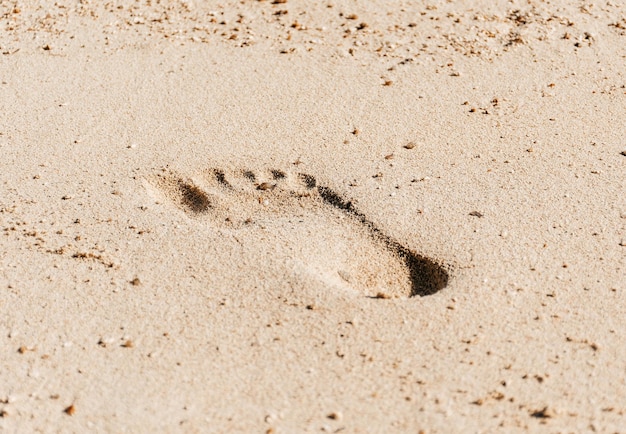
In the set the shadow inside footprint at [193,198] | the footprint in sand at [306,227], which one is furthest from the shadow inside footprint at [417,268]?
the shadow inside footprint at [193,198]

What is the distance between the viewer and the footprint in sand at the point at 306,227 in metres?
3.76

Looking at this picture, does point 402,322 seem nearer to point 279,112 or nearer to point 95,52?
point 279,112

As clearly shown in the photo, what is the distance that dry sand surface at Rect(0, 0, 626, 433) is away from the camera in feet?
10.4

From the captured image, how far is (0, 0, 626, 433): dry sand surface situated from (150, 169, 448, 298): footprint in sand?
0.04 ft

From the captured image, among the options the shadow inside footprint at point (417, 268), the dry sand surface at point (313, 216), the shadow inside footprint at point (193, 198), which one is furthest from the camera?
the shadow inside footprint at point (193, 198)

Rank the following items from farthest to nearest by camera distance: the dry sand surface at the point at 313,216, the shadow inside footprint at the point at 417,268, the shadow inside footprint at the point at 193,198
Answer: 1. the shadow inside footprint at the point at 193,198
2. the shadow inside footprint at the point at 417,268
3. the dry sand surface at the point at 313,216

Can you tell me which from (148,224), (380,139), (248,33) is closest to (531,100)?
(380,139)

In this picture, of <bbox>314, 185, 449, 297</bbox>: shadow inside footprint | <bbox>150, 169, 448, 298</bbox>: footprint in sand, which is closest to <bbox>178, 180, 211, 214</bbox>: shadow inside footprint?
<bbox>150, 169, 448, 298</bbox>: footprint in sand

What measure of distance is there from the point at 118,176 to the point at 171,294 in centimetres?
99

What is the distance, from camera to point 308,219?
4078 millimetres

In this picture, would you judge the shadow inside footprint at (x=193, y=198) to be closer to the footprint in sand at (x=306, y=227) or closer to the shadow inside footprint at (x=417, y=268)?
the footprint in sand at (x=306, y=227)

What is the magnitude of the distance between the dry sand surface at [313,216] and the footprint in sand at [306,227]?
0.04 ft

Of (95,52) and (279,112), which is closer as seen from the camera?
(279,112)

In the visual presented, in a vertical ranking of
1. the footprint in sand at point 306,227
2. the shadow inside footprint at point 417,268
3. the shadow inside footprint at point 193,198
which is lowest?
the shadow inside footprint at point 193,198
